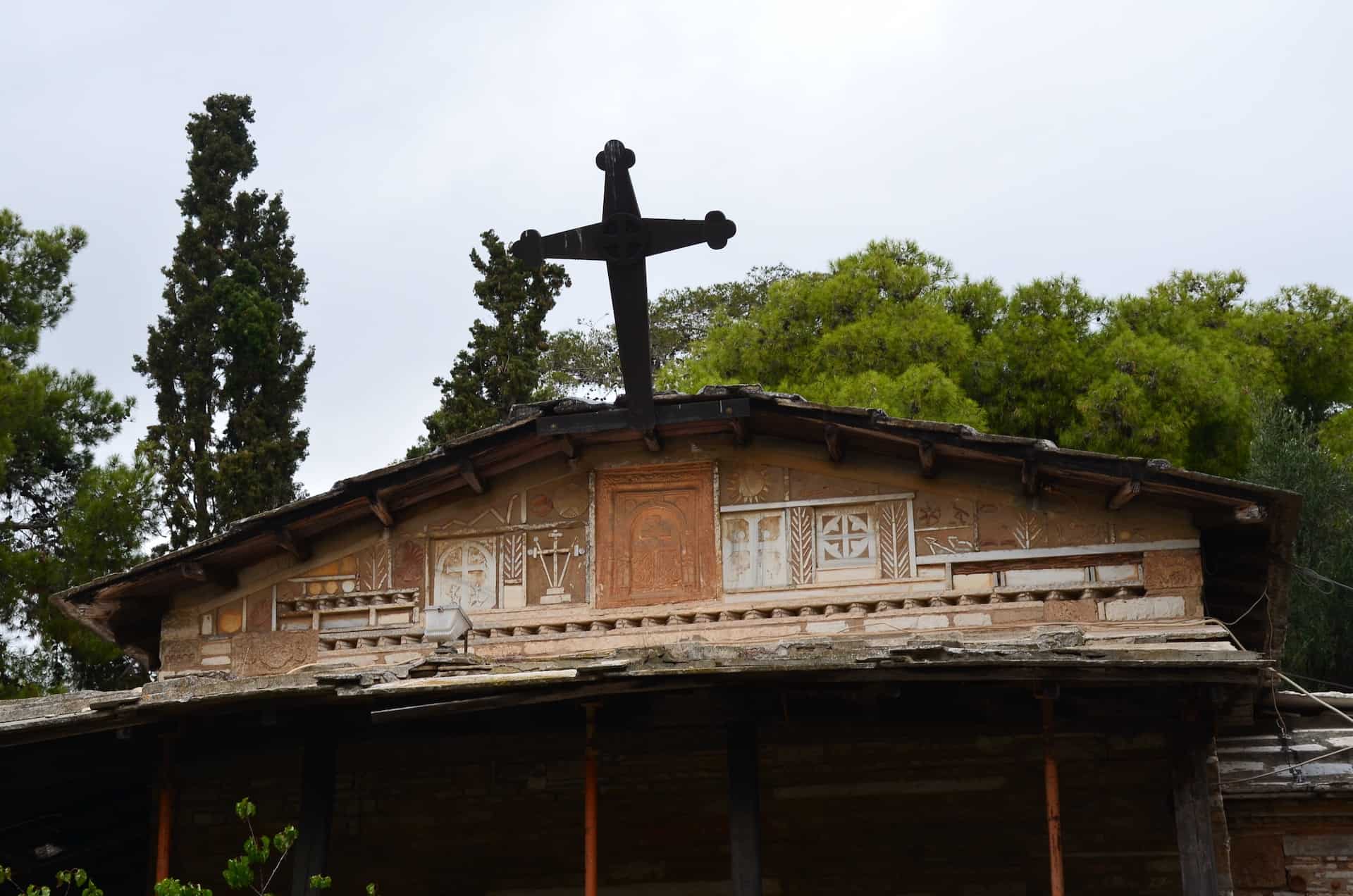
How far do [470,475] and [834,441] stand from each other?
116 inches

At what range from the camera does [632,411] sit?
1326 centimetres

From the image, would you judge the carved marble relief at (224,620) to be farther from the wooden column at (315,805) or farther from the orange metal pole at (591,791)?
the orange metal pole at (591,791)

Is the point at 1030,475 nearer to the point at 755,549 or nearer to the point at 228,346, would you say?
the point at 755,549

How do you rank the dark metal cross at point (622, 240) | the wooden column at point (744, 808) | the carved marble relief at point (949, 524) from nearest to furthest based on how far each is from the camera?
1. the wooden column at point (744, 808)
2. the dark metal cross at point (622, 240)
3. the carved marble relief at point (949, 524)

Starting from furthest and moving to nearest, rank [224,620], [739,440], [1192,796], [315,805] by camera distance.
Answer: [224,620]
[739,440]
[315,805]
[1192,796]

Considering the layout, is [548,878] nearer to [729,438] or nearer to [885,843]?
[885,843]

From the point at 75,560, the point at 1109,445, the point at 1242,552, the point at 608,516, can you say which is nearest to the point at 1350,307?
the point at 1109,445

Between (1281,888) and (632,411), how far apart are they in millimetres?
5961

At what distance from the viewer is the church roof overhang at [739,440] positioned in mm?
12359

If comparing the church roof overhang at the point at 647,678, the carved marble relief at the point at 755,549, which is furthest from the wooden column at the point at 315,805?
the carved marble relief at the point at 755,549

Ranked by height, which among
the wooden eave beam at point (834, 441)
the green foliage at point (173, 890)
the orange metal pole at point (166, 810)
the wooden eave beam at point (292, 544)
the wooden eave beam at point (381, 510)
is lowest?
the green foliage at point (173, 890)

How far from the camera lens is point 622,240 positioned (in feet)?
39.5

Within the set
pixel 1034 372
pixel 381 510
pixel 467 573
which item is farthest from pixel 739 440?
pixel 1034 372

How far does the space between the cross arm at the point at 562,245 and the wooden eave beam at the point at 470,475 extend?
2.12 meters
